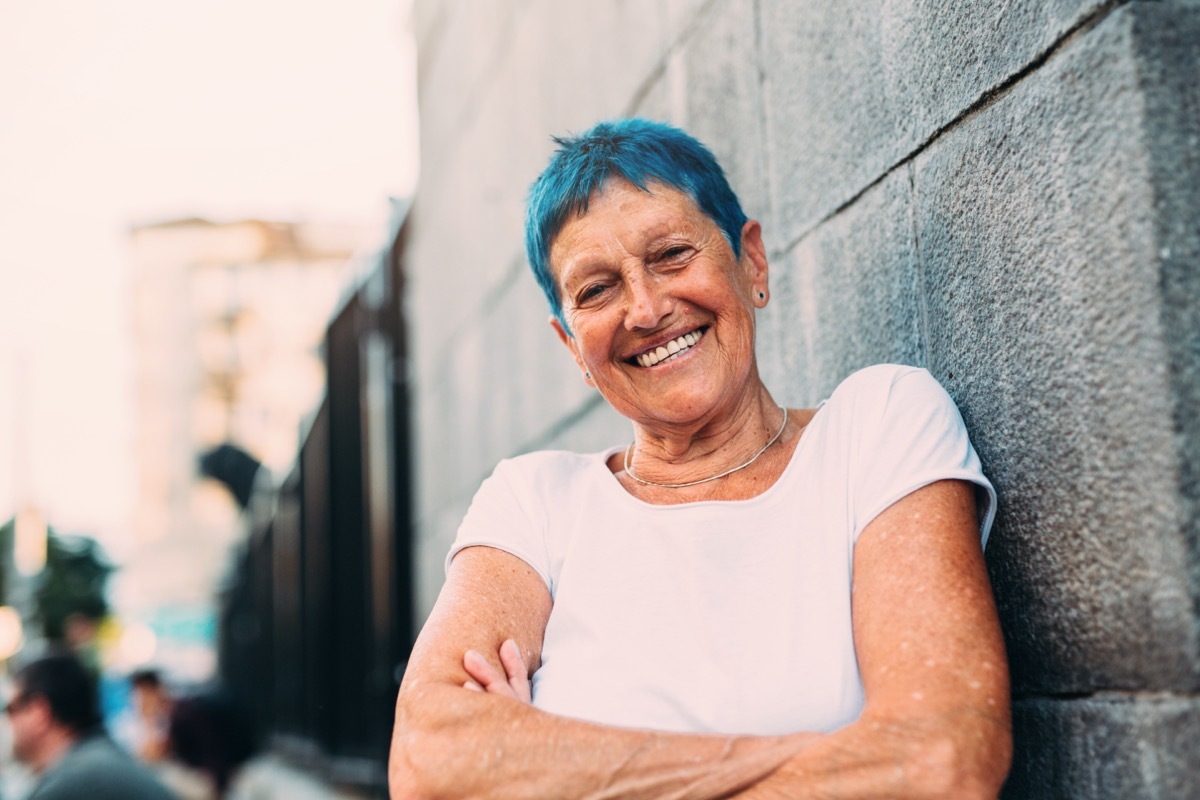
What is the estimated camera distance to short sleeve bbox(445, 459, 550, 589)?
7.14 feet

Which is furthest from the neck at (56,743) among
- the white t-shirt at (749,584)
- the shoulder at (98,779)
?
the white t-shirt at (749,584)

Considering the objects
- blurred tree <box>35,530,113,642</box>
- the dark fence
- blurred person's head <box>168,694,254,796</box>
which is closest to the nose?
the dark fence

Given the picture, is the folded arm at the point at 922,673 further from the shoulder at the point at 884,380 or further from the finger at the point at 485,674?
the finger at the point at 485,674

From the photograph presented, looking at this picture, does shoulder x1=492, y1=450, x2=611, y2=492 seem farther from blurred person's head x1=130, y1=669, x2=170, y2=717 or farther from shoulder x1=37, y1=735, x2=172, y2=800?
blurred person's head x1=130, y1=669, x2=170, y2=717

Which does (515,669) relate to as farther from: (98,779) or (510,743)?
(98,779)

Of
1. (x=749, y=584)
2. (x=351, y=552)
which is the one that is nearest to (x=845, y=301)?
(x=749, y=584)

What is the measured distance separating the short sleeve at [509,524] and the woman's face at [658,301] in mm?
271

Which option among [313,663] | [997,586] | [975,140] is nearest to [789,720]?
[997,586]

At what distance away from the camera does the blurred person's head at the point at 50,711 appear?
543 cm

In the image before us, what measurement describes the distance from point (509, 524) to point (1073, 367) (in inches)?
40.0

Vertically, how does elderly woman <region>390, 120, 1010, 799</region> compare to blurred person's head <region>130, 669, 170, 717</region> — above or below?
above

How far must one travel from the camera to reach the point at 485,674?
194cm

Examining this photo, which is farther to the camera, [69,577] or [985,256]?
[69,577]

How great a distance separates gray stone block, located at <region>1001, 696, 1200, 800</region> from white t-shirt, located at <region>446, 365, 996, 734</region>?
277mm
